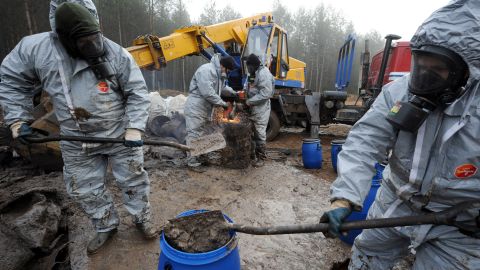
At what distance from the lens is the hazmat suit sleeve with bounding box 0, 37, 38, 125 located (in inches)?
83.7

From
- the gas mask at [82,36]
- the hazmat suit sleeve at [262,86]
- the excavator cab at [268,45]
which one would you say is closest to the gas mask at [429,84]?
the gas mask at [82,36]

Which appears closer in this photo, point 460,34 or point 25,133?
point 460,34

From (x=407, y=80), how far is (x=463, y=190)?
63 cm

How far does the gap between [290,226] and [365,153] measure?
61 cm

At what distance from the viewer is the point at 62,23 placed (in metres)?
2.02

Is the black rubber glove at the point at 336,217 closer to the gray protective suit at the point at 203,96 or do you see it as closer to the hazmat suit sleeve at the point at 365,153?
the hazmat suit sleeve at the point at 365,153

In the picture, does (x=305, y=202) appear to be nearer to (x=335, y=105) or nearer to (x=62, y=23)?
(x=62, y=23)

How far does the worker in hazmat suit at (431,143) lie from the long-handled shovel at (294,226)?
54mm

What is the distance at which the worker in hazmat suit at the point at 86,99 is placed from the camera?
6.97ft

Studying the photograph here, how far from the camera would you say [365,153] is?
151cm

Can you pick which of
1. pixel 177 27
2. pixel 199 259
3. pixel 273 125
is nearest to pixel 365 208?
pixel 199 259

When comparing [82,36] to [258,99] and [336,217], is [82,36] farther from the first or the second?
[258,99]

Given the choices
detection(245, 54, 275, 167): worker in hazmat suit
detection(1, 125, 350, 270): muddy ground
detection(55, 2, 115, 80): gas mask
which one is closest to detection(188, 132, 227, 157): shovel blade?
detection(1, 125, 350, 270): muddy ground

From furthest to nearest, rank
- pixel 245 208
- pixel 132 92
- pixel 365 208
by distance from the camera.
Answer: pixel 245 208, pixel 365 208, pixel 132 92
